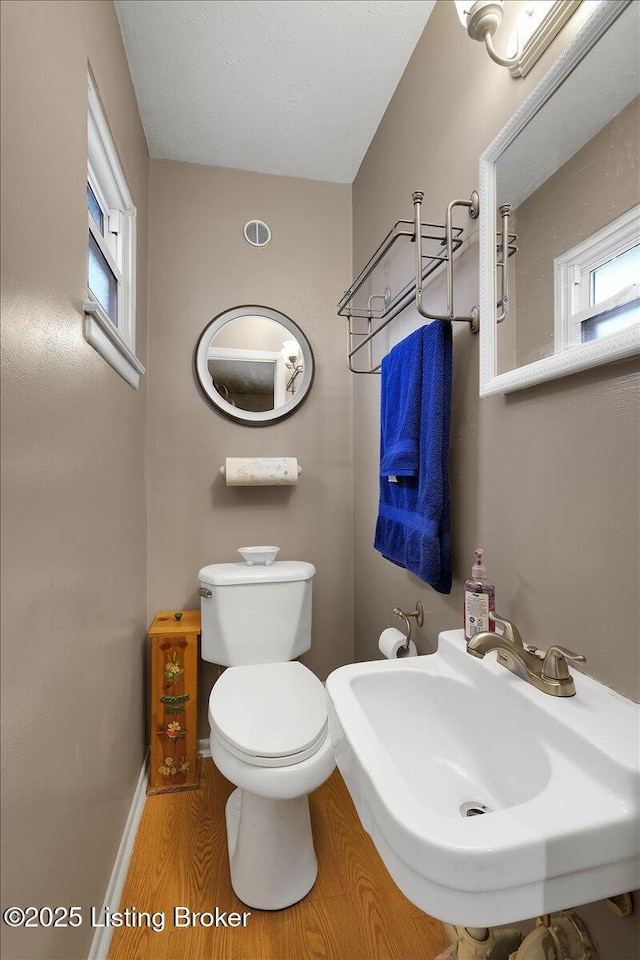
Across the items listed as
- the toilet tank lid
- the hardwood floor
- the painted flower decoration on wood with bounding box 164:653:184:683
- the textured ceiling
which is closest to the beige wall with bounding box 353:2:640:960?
the textured ceiling

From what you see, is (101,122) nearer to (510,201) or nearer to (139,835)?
(510,201)

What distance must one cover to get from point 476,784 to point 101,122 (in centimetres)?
180

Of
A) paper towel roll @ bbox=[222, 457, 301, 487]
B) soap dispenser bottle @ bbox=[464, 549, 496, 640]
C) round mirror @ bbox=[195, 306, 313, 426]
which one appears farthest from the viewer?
round mirror @ bbox=[195, 306, 313, 426]

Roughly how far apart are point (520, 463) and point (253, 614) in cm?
117

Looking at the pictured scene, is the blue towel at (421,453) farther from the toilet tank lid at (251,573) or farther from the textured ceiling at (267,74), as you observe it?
the textured ceiling at (267,74)

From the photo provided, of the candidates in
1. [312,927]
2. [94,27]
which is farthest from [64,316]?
[312,927]

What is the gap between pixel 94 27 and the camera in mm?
1110

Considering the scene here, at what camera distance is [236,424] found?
78.3 inches

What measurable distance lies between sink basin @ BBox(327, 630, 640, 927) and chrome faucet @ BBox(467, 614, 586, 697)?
2cm

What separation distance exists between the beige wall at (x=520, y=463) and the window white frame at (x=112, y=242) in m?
0.91

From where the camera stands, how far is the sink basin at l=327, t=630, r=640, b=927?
53 centimetres

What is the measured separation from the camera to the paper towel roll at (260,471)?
1.86 metres

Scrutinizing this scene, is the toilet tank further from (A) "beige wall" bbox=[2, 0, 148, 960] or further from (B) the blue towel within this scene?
(B) the blue towel

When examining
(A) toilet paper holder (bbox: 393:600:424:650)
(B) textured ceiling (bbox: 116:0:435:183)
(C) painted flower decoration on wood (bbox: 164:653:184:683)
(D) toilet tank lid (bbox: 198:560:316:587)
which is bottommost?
(C) painted flower decoration on wood (bbox: 164:653:184:683)
